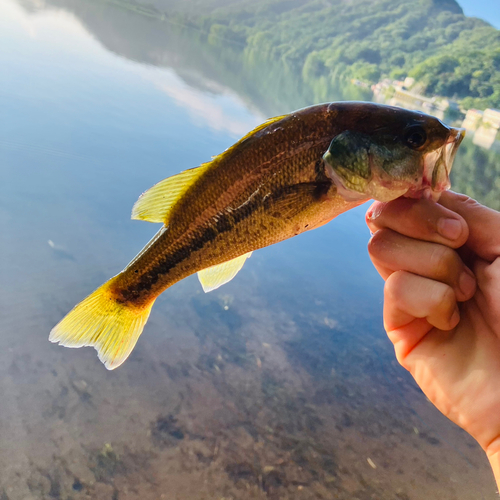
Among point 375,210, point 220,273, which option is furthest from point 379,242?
point 220,273

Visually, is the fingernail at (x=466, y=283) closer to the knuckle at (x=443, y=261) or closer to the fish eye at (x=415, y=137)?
the knuckle at (x=443, y=261)

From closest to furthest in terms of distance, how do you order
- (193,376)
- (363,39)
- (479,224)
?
(479,224)
(193,376)
(363,39)

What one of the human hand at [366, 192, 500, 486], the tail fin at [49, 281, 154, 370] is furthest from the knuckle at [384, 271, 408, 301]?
the tail fin at [49, 281, 154, 370]

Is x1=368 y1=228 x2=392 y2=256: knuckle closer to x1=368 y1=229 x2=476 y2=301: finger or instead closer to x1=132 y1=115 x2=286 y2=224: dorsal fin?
x1=368 y1=229 x2=476 y2=301: finger

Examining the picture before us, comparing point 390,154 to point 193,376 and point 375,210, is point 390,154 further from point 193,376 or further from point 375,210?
point 193,376

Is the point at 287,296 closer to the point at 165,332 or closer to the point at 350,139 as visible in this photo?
the point at 165,332

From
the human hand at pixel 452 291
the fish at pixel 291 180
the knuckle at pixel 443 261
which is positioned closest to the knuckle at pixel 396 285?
the human hand at pixel 452 291

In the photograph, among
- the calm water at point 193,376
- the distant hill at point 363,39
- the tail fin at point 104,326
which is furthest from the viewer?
the distant hill at point 363,39
